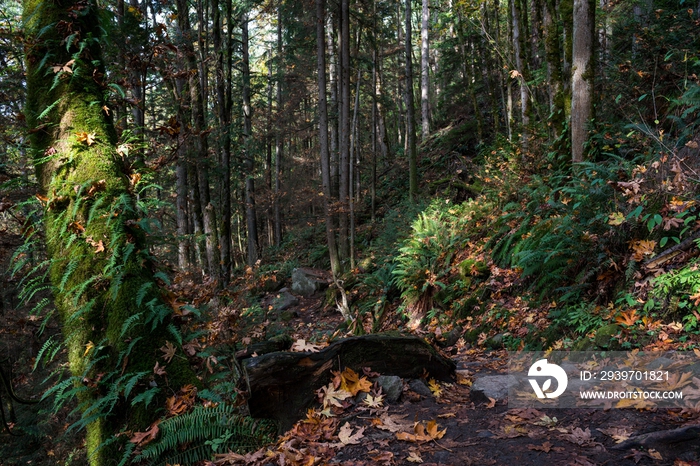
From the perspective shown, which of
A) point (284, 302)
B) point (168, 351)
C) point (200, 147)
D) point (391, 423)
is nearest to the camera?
point (168, 351)

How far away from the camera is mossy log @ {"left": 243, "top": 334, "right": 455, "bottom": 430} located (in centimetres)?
327

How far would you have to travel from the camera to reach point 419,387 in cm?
392

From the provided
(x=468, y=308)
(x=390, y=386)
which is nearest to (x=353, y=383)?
(x=390, y=386)

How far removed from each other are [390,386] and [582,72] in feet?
21.8

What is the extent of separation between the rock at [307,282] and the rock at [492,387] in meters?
11.1

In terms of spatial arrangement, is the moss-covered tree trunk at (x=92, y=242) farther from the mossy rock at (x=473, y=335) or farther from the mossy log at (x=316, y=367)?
the mossy rock at (x=473, y=335)

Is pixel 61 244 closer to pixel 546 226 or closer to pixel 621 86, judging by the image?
pixel 546 226

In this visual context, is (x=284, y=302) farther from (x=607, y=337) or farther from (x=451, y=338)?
(x=607, y=337)

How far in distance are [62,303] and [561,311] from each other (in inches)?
217

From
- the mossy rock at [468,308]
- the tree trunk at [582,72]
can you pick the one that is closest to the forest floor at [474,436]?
the mossy rock at [468,308]

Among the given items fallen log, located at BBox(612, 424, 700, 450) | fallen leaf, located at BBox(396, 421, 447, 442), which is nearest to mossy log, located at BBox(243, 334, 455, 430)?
fallen leaf, located at BBox(396, 421, 447, 442)

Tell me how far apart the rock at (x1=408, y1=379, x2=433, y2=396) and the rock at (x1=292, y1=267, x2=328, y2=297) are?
11167 millimetres

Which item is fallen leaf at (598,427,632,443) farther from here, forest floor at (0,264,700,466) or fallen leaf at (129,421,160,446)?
fallen leaf at (129,421,160,446)

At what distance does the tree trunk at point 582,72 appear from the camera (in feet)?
23.1
